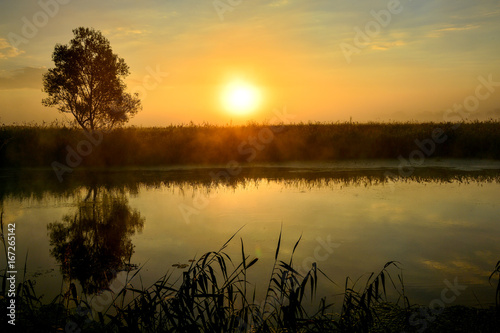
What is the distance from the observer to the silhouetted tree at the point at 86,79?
86.2 ft

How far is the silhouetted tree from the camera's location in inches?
1035

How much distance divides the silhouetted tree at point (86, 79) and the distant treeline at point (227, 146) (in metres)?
5.26

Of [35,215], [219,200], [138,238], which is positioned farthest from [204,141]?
[138,238]

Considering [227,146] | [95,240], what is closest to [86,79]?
[227,146]

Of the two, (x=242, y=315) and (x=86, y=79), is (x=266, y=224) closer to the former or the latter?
(x=242, y=315)

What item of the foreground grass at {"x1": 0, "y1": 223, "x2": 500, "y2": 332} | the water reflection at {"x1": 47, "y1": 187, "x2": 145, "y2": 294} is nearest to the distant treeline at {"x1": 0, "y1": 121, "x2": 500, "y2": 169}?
the water reflection at {"x1": 47, "y1": 187, "x2": 145, "y2": 294}

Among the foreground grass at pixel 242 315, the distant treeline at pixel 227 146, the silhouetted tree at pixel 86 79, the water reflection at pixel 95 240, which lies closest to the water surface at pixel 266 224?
the water reflection at pixel 95 240

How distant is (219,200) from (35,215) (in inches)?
155

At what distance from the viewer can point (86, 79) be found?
87.9 feet

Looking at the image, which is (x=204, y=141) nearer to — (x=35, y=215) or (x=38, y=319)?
(x=35, y=215)

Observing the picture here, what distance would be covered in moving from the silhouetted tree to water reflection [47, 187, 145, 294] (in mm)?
17547

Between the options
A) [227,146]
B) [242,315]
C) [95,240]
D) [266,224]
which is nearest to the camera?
[242,315]

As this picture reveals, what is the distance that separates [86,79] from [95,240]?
21.9 metres

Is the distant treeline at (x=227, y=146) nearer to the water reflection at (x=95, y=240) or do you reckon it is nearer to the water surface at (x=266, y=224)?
the water surface at (x=266, y=224)
